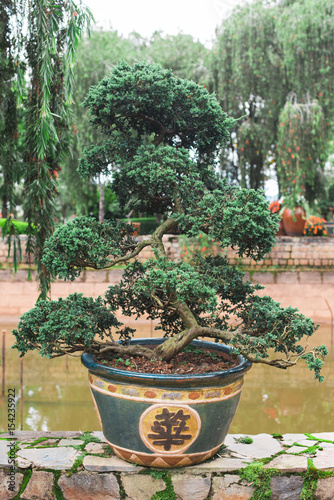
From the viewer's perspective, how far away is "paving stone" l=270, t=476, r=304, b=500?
2236 millimetres

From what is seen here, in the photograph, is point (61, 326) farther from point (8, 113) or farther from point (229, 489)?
point (8, 113)

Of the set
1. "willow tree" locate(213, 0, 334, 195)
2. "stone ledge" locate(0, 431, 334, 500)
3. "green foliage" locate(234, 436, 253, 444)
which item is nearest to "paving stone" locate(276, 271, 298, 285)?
"willow tree" locate(213, 0, 334, 195)

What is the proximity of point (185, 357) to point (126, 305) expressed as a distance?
461 mm

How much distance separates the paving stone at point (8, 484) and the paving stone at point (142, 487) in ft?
1.78

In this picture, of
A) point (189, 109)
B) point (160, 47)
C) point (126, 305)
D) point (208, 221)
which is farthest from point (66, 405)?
point (160, 47)

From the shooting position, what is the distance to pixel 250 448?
2.56 metres

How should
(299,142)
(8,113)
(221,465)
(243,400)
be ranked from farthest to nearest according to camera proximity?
1. (299,142)
2. (243,400)
3. (8,113)
4. (221,465)

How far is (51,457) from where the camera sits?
7.82 ft

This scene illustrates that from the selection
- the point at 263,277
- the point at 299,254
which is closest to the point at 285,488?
the point at 263,277

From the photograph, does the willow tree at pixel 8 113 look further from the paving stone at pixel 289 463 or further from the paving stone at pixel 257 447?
the paving stone at pixel 289 463

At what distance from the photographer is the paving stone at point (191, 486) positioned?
7.12 ft

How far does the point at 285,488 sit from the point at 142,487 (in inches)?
27.7

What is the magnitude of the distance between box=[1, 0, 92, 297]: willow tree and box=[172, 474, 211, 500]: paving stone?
1.97m

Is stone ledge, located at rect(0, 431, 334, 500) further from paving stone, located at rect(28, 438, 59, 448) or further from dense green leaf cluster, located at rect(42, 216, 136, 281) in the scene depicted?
dense green leaf cluster, located at rect(42, 216, 136, 281)
